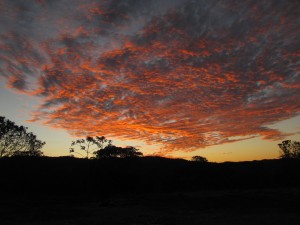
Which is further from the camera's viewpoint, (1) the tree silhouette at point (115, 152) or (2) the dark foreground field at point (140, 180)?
(1) the tree silhouette at point (115, 152)

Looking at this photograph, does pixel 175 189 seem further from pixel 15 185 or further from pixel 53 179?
pixel 15 185

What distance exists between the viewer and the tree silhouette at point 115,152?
227ft

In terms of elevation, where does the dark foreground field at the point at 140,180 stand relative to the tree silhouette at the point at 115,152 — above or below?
below

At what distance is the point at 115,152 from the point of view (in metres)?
73.3

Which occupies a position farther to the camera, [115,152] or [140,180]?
[115,152]

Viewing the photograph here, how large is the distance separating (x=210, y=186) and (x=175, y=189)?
7251mm

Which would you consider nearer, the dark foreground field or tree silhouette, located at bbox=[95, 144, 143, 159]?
the dark foreground field

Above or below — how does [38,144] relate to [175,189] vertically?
above

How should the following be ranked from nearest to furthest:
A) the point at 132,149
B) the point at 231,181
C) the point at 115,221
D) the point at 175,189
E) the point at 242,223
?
the point at 242,223, the point at 115,221, the point at 175,189, the point at 231,181, the point at 132,149

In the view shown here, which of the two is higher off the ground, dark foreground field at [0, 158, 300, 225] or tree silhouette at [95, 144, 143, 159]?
tree silhouette at [95, 144, 143, 159]

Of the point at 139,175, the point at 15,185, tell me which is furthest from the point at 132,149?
the point at 15,185

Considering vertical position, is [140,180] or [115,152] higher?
[115,152]

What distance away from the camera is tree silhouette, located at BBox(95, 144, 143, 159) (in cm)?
6930

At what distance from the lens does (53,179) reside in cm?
4994
